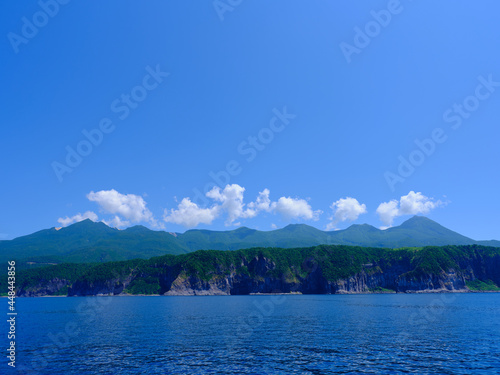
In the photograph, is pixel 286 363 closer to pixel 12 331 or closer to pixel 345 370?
pixel 345 370

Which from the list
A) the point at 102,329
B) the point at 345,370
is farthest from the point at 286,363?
the point at 102,329

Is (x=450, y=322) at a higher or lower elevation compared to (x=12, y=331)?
lower

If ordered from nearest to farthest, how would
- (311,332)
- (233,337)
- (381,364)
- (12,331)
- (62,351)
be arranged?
1. (381,364)
2. (62,351)
3. (233,337)
4. (311,332)
5. (12,331)

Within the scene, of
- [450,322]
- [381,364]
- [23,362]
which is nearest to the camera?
[381,364]

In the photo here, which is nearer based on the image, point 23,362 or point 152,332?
point 23,362

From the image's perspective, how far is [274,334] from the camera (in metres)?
65.3

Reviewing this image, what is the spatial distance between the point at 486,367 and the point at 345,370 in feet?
58.1

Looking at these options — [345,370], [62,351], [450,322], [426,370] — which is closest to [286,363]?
[345,370]

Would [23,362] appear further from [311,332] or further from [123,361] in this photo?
[311,332]

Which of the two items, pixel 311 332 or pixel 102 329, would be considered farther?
pixel 102 329

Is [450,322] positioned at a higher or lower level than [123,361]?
lower

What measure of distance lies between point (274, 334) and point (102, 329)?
128 ft

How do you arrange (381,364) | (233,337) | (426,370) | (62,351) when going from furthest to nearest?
(233,337) → (62,351) → (381,364) → (426,370)

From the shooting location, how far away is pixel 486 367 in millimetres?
40750
